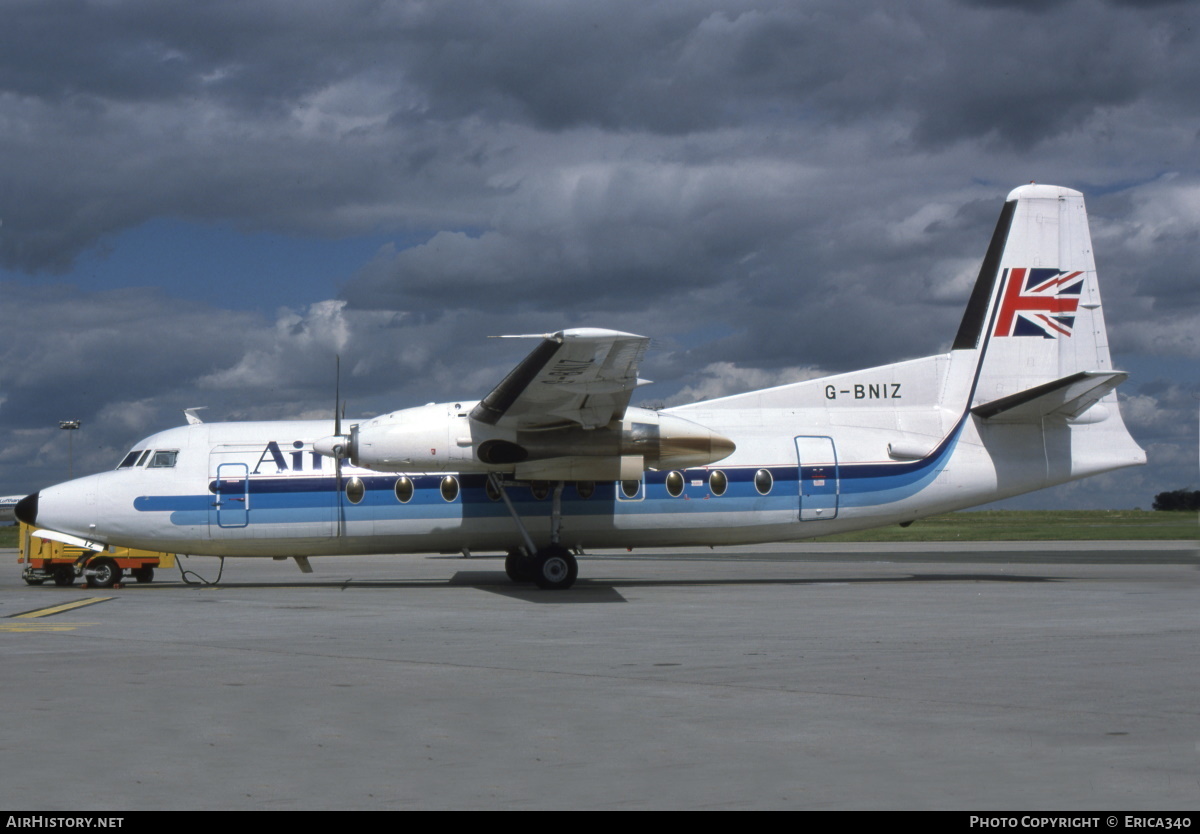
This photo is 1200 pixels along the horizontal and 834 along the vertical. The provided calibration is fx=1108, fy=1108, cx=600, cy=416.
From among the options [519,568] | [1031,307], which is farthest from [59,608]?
[1031,307]

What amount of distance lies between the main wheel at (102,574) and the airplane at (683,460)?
3.84 ft

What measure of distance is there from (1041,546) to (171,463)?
94.2 feet

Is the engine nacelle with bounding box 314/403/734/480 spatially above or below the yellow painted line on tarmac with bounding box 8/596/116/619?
above

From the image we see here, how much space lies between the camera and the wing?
15836mm

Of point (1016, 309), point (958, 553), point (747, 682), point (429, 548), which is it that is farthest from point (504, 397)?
point (958, 553)

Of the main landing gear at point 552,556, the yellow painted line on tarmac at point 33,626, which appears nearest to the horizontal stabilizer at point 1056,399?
the main landing gear at point 552,556

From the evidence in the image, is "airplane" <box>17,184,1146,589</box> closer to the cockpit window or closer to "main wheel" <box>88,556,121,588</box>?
the cockpit window

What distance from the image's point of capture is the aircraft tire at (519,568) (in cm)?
2114

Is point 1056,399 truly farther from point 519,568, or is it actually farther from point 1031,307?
point 519,568

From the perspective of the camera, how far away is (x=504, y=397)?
17719 mm

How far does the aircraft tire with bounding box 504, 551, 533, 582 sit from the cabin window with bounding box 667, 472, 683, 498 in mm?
3062

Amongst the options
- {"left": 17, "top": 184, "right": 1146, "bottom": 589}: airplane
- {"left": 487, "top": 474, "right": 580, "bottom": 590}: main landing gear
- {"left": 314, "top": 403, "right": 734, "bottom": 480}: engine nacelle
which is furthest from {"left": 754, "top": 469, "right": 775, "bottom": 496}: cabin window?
{"left": 487, "top": 474, "right": 580, "bottom": 590}: main landing gear

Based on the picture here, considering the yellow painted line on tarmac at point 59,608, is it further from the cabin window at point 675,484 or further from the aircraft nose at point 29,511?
the cabin window at point 675,484

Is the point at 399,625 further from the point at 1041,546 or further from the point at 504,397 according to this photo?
the point at 1041,546
